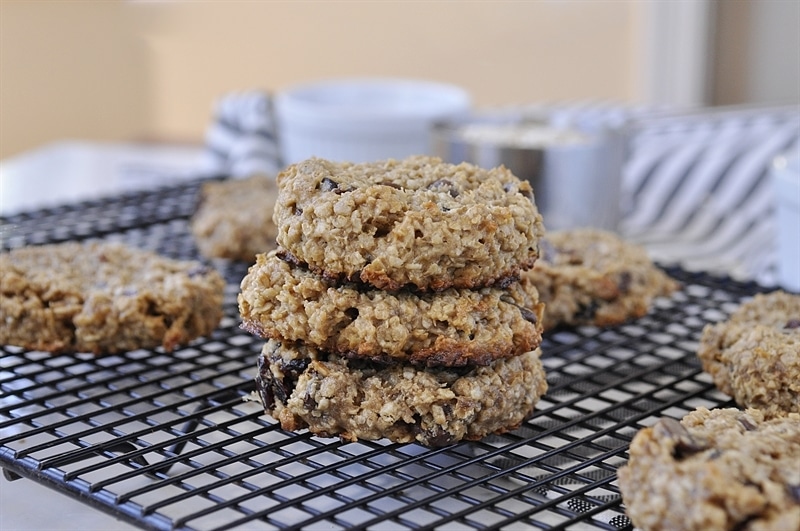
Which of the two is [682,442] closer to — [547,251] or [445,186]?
[445,186]

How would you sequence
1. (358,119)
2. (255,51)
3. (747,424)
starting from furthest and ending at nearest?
(255,51), (358,119), (747,424)

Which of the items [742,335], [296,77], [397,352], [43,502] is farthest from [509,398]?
[296,77]

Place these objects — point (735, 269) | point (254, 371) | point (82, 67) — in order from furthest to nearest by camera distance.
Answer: point (82, 67)
point (735, 269)
point (254, 371)

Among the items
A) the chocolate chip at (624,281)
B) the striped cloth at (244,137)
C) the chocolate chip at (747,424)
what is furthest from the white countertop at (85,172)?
the chocolate chip at (747,424)

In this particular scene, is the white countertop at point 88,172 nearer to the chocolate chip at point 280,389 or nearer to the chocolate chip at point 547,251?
the chocolate chip at point 547,251

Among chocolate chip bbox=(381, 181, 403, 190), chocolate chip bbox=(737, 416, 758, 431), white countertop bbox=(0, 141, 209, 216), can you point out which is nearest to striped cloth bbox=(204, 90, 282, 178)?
white countertop bbox=(0, 141, 209, 216)

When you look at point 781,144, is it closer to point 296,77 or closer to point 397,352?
point 397,352

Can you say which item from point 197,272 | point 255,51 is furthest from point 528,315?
point 255,51

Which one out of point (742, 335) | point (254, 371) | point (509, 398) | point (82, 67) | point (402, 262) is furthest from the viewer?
point (82, 67)
